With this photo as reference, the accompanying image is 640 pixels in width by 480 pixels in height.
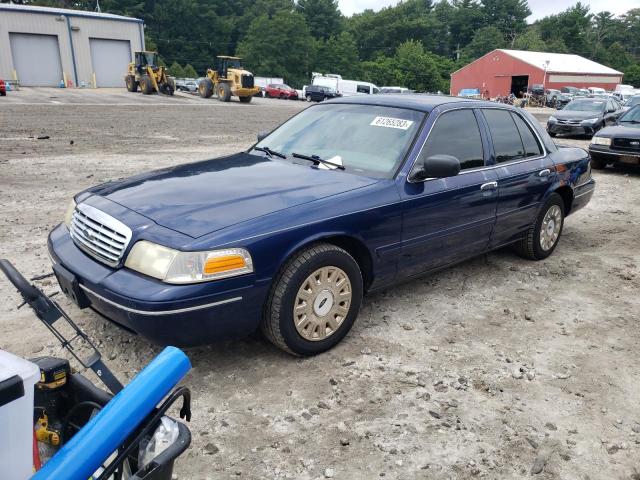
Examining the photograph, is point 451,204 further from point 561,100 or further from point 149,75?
point 561,100

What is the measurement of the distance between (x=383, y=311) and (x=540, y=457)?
174 centimetres

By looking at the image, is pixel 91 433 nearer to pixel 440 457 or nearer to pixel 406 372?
pixel 440 457

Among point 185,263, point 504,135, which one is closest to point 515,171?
point 504,135

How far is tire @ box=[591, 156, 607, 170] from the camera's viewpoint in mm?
11509

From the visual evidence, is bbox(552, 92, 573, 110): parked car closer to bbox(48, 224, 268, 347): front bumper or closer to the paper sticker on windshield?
the paper sticker on windshield

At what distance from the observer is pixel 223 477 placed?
249cm

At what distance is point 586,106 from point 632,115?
7.80 m

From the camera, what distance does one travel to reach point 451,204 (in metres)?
4.12

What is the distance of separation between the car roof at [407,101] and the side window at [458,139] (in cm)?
14

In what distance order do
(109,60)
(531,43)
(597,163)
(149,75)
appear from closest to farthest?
(597,163) < (149,75) < (109,60) < (531,43)

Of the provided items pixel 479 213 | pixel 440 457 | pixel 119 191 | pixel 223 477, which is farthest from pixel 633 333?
pixel 119 191

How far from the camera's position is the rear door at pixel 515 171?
15.3ft

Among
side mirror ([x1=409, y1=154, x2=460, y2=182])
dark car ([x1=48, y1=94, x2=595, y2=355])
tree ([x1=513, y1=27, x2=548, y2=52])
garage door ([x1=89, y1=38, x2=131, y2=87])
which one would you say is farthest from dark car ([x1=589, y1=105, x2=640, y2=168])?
tree ([x1=513, y1=27, x2=548, y2=52])

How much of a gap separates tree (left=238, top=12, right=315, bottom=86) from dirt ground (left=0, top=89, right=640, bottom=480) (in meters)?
64.7
